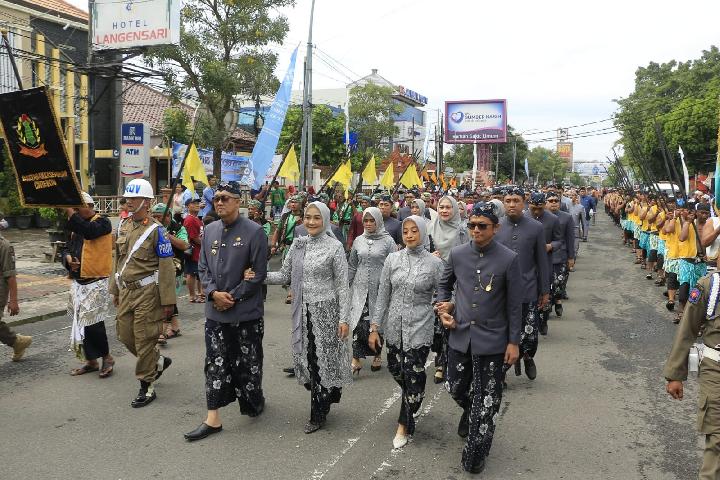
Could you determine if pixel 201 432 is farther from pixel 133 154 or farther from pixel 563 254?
pixel 133 154

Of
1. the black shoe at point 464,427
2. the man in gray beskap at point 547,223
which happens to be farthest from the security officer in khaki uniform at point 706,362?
the man in gray beskap at point 547,223

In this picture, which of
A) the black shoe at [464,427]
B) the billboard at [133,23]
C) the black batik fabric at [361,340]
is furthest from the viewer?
the billboard at [133,23]

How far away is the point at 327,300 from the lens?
4945 millimetres

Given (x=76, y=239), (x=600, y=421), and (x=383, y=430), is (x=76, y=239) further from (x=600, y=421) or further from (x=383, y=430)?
(x=600, y=421)

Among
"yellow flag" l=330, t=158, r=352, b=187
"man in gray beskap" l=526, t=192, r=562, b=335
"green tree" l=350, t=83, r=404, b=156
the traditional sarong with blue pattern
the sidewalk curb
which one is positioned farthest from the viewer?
"green tree" l=350, t=83, r=404, b=156

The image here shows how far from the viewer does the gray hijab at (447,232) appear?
7074 millimetres

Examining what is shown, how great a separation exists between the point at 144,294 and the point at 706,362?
4.23 metres

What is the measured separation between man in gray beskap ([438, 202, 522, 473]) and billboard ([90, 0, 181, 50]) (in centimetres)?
1437

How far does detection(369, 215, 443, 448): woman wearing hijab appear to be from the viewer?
471cm

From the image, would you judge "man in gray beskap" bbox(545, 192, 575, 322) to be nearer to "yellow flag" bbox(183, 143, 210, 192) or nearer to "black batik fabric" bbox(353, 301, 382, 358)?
"black batik fabric" bbox(353, 301, 382, 358)

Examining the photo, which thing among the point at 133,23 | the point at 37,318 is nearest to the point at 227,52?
the point at 133,23

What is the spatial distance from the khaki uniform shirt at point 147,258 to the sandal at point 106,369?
3.70 ft

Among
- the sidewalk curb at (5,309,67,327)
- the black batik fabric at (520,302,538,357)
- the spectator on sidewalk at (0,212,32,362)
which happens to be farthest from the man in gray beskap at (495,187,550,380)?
the sidewalk curb at (5,309,67,327)

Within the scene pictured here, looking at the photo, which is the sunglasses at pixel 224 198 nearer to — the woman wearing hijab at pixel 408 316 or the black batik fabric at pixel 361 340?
the woman wearing hijab at pixel 408 316
